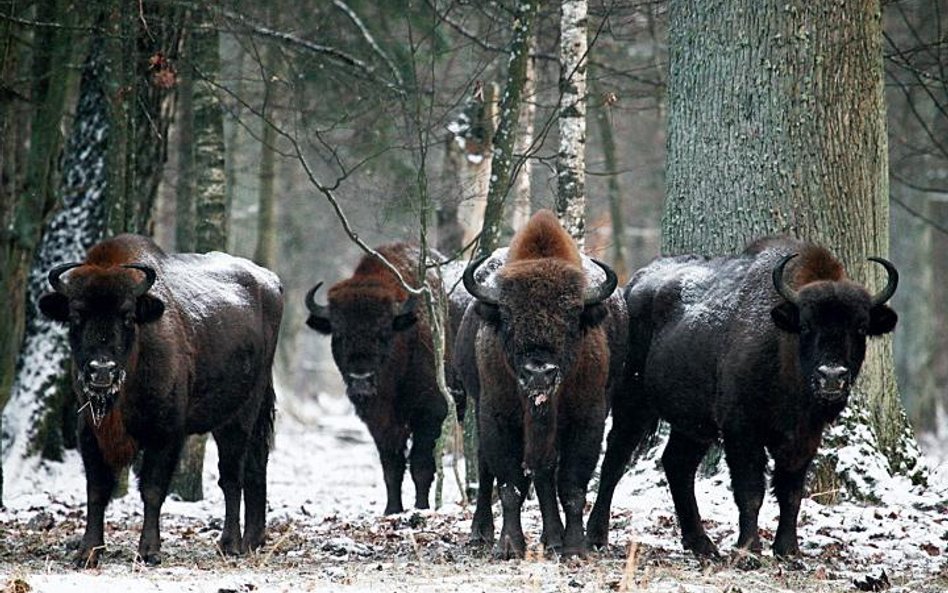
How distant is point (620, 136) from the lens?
27.5 meters

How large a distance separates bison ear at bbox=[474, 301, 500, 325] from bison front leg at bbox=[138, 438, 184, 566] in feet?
7.50

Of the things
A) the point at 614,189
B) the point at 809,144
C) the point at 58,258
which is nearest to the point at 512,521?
the point at 809,144

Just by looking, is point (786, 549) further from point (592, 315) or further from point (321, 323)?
point (321, 323)

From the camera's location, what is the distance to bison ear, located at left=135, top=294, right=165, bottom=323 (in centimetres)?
986

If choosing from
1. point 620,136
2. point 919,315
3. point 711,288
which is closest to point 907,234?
point 919,315

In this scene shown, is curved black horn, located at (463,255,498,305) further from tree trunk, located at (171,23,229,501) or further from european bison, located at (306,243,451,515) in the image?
tree trunk, located at (171,23,229,501)

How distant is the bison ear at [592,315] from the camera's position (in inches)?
386

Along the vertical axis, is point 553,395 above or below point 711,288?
below

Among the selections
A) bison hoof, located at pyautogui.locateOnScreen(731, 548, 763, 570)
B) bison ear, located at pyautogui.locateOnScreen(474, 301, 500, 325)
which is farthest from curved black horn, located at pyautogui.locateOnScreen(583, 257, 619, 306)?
bison hoof, located at pyautogui.locateOnScreen(731, 548, 763, 570)

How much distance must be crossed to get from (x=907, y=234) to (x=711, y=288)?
20777 mm

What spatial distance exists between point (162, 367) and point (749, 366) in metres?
3.88

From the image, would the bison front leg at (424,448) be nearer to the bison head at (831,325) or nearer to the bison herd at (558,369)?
the bison herd at (558,369)

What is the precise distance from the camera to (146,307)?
9.88 metres

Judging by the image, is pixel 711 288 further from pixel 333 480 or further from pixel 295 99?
pixel 333 480
